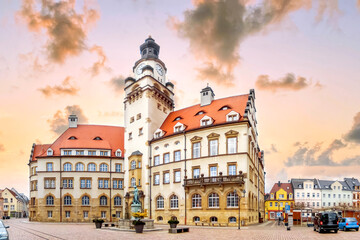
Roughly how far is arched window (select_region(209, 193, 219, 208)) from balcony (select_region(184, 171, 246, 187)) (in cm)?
195

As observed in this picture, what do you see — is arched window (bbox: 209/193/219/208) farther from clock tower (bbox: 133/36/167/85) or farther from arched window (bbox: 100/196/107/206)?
clock tower (bbox: 133/36/167/85)

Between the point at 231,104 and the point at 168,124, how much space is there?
13.2m

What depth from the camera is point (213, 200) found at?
44.7 m

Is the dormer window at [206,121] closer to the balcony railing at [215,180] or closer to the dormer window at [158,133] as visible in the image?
the balcony railing at [215,180]

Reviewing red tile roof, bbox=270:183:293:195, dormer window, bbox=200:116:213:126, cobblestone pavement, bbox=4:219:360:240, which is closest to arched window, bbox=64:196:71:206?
cobblestone pavement, bbox=4:219:360:240

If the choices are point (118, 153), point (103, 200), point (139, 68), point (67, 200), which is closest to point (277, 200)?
point (118, 153)

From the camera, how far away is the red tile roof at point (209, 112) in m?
48.5

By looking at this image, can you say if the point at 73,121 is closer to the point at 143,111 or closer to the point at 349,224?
the point at 143,111

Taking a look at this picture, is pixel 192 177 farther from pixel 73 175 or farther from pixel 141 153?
pixel 73 175

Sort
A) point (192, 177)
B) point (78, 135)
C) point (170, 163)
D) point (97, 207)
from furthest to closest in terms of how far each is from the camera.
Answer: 1. point (78, 135)
2. point (97, 207)
3. point (170, 163)
4. point (192, 177)

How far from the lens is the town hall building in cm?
4462

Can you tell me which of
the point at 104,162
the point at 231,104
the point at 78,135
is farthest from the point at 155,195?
the point at 78,135

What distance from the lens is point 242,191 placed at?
4203cm

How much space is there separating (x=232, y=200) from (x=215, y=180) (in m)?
3.48
